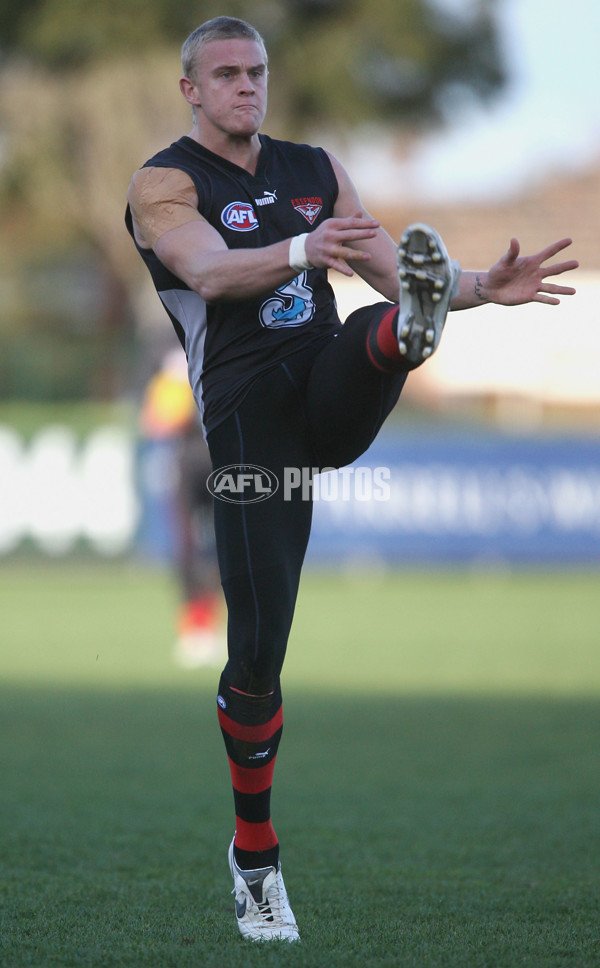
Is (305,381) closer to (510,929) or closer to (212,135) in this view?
(212,135)

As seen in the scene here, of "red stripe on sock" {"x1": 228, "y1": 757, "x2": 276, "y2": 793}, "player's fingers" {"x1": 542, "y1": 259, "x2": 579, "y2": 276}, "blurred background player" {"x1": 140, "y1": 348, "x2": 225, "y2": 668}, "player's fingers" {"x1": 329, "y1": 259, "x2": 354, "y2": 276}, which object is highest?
"player's fingers" {"x1": 329, "y1": 259, "x2": 354, "y2": 276}

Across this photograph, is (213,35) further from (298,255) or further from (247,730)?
(247,730)

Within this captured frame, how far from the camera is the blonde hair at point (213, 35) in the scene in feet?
12.4

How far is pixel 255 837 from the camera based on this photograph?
377 cm

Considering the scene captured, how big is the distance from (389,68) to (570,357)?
288 inches

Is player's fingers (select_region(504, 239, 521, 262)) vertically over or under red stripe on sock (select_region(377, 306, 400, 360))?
over

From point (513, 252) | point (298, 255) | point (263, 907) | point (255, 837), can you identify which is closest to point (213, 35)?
point (298, 255)

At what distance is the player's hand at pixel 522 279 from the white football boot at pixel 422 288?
1.47 ft

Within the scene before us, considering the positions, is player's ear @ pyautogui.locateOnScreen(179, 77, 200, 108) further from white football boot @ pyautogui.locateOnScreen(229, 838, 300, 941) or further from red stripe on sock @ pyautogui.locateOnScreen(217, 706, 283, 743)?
white football boot @ pyautogui.locateOnScreen(229, 838, 300, 941)

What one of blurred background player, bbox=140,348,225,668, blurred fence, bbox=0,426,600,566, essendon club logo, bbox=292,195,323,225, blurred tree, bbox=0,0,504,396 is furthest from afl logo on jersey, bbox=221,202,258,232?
blurred tree, bbox=0,0,504,396

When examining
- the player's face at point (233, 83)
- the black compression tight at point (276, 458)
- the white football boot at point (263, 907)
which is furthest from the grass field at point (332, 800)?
the player's face at point (233, 83)

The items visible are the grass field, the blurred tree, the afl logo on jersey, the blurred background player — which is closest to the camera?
the grass field

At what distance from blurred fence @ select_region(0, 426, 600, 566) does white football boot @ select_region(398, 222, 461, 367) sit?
1196 centimetres

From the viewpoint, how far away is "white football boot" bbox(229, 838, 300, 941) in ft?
11.7
